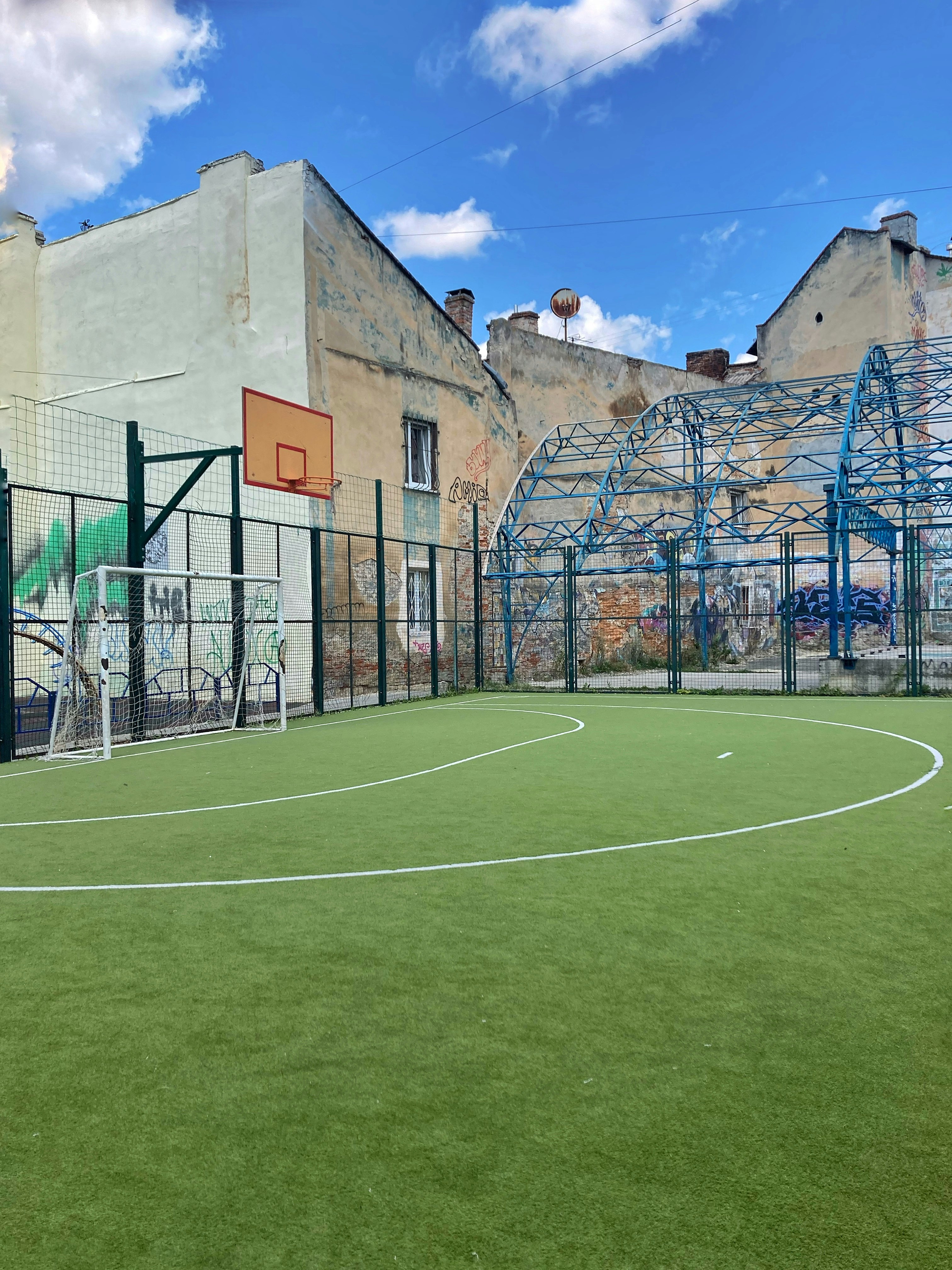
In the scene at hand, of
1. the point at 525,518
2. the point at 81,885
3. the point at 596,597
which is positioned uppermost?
the point at 525,518

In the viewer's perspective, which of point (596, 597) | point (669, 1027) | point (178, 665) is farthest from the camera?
point (596, 597)

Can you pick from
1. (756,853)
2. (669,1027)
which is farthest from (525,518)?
(669,1027)

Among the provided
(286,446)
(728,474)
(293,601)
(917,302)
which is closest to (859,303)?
(917,302)

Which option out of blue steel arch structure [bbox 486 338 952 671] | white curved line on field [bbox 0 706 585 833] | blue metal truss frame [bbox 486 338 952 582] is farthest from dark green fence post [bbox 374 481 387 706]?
white curved line on field [bbox 0 706 585 833]

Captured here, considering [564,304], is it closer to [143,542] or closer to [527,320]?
[527,320]

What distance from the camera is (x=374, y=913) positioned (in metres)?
4.99

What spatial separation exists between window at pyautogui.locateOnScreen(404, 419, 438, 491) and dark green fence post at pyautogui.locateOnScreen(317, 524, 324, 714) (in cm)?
487

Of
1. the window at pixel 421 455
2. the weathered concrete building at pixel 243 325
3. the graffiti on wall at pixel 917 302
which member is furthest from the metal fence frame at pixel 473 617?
the graffiti on wall at pixel 917 302

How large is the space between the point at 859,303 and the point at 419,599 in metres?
17.9

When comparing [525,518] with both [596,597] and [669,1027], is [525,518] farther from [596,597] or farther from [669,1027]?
[669,1027]

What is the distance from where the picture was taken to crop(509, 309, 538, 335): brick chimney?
26484 millimetres

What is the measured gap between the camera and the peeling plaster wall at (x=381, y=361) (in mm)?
18250

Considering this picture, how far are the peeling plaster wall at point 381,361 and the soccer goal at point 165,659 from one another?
13.4 feet

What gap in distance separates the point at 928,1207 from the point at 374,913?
299 cm
